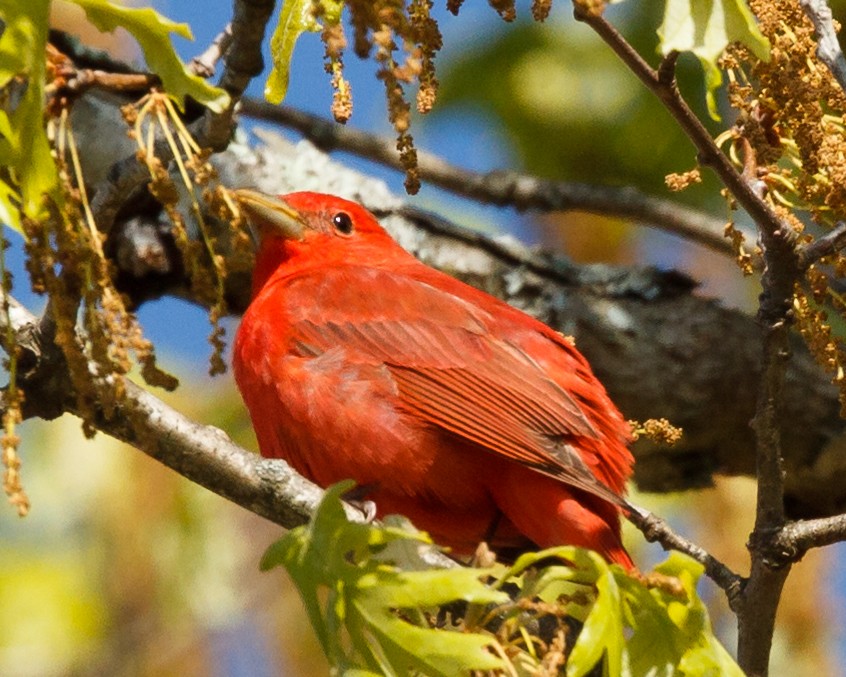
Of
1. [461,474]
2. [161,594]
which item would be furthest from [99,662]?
[461,474]

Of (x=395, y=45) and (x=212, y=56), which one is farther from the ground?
Result: (x=212, y=56)

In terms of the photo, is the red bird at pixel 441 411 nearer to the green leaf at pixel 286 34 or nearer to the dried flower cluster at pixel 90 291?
the dried flower cluster at pixel 90 291

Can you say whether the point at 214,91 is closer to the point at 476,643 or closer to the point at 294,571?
the point at 294,571

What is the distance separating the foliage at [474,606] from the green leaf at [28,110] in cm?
80

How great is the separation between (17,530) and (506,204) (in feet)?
8.62

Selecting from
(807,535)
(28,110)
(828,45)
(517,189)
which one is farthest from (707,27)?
(517,189)

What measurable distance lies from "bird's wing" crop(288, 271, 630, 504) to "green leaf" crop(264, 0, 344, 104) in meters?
1.37

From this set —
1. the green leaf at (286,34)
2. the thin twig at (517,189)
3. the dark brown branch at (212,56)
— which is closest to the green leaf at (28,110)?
the green leaf at (286,34)

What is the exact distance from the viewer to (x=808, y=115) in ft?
10.0

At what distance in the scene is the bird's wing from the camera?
4293 mm

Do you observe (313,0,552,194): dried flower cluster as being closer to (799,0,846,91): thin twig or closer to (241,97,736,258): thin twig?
(799,0,846,91): thin twig

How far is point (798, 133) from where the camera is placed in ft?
10.0

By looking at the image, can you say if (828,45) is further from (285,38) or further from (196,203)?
(196,203)

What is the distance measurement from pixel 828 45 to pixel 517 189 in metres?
3.50
